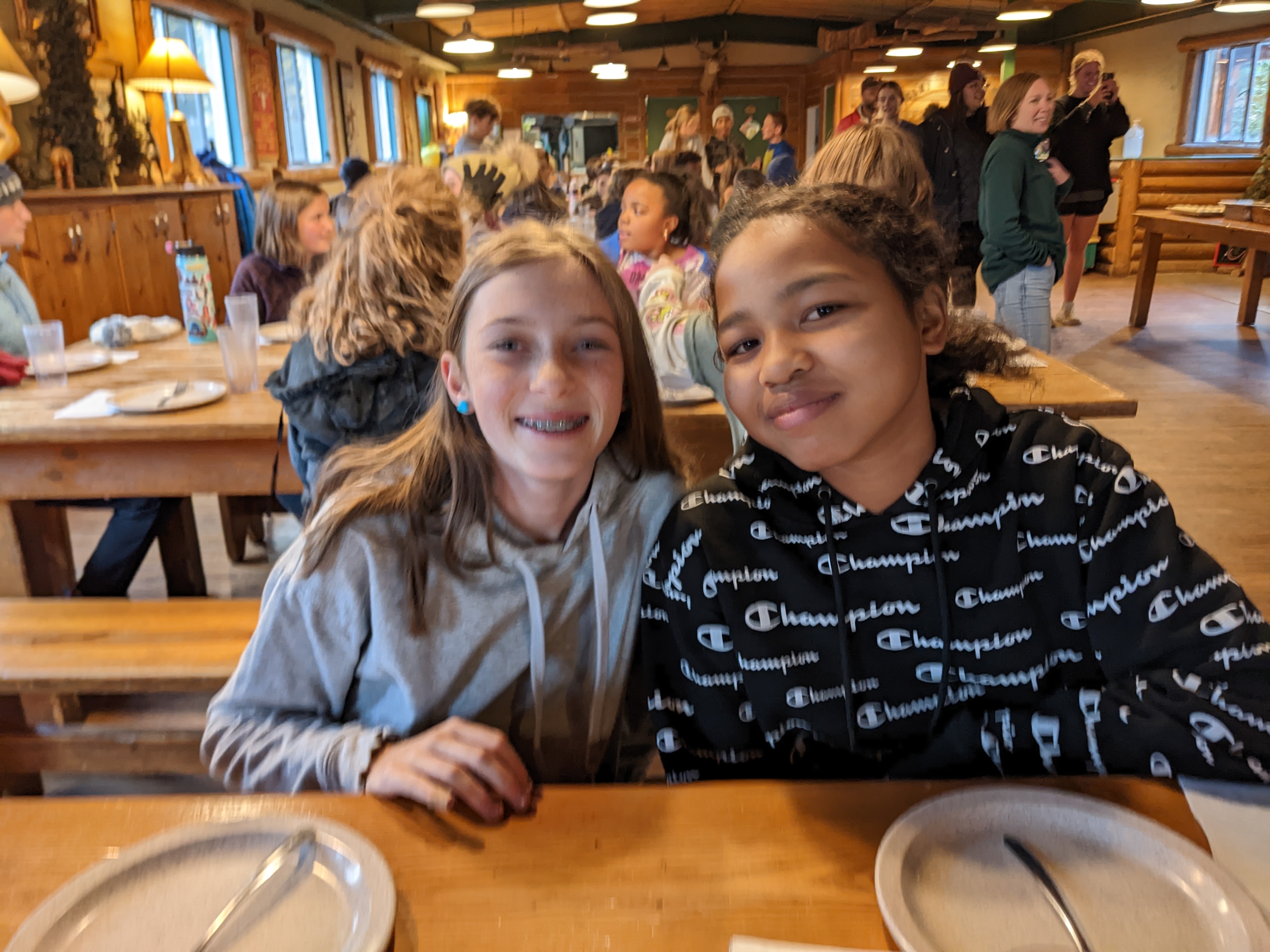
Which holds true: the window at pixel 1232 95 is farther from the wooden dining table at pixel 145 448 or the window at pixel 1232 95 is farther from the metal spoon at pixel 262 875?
the metal spoon at pixel 262 875

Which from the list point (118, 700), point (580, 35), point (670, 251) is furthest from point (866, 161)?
point (580, 35)

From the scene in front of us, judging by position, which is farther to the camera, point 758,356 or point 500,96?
point 500,96

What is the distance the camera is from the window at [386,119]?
461 inches

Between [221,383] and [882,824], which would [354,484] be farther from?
[221,383]

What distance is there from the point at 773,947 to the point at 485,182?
11.7 ft

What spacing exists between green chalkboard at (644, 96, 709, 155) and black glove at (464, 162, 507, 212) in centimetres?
1247

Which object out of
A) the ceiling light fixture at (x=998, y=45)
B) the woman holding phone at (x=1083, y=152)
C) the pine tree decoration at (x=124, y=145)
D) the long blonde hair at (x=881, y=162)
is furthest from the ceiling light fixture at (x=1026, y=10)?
the long blonde hair at (x=881, y=162)

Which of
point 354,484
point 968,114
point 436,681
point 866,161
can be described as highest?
point 968,114

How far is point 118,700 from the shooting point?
2074 millimetres

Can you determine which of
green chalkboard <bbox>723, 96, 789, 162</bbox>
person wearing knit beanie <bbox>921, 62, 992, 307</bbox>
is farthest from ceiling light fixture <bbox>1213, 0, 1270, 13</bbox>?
green chalkboard <bbox>723, 96, 789, 162</bbox>

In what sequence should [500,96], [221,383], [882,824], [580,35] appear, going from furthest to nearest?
1. [500,96]
2. [580,35]
3. [221,383]
4. [882,824]

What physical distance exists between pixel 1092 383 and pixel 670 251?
1.35m

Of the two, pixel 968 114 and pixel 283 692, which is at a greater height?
pixel 968 114

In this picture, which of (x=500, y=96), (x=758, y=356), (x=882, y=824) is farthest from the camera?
(x=500, y=96)
